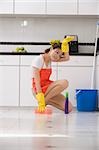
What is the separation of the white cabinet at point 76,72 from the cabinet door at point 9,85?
0.64 metres

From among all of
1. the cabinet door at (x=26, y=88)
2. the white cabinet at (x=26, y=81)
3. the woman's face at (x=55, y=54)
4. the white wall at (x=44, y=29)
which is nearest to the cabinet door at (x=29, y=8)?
the white wall at (x=44, y=29)

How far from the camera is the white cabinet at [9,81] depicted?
5.57 m

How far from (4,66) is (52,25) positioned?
1132mm

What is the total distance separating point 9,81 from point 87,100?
1.19 m

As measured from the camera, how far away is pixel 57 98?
498cm

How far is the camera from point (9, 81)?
560cm

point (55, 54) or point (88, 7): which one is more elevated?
point (88, 7)

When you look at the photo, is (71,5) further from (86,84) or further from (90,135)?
(90,135)

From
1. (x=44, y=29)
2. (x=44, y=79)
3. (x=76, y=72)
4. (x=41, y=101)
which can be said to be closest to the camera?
(x=41, y=101)

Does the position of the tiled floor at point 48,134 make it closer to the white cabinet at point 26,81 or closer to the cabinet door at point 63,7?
the white cabinet at point 26,81

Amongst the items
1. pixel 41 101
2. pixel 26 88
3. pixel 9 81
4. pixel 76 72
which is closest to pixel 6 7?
pixel 9 81

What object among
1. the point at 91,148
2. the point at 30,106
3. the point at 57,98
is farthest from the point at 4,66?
the point at 91,148

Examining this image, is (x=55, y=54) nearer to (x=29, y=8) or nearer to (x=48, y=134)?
(x=29, y=8)

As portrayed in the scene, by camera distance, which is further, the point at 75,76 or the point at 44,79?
the point at 75,76
